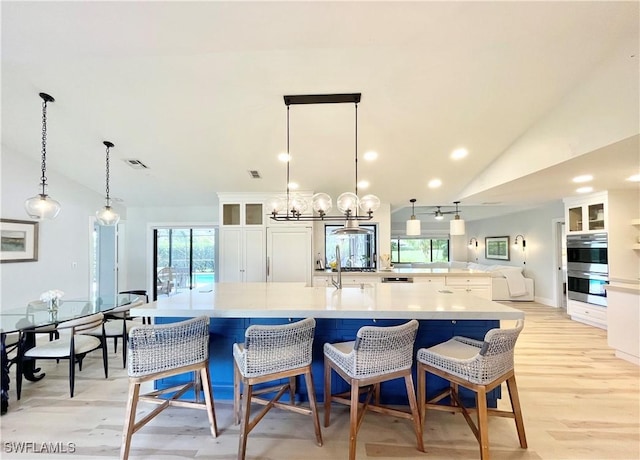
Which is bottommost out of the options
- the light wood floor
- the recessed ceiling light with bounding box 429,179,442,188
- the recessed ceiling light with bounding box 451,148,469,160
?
the light wood floor

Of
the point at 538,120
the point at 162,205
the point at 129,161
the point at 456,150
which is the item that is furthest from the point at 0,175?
the point at 538,120

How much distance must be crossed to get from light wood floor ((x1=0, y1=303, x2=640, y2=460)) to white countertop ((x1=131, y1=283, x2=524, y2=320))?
0.82m

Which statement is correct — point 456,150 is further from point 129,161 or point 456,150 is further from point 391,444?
point 129,161

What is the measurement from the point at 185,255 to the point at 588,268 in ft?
24.0

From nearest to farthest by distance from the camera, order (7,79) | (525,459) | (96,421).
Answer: (525,459) → (96,421) → (7,79)

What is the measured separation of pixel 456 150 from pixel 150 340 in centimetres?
392

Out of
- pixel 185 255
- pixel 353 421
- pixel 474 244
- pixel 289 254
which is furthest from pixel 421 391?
pixel 474 244

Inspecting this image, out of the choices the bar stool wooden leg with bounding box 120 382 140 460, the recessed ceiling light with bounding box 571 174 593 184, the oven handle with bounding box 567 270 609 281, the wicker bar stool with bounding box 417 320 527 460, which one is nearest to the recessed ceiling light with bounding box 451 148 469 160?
the recessed ceiling light with bounding box 571 174 593 184

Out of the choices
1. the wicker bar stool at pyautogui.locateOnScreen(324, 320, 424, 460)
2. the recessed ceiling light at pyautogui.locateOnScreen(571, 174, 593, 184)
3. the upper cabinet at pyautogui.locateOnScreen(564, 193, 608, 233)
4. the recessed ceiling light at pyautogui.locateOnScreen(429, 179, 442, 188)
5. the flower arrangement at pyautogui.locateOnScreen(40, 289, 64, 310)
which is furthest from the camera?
the recessed ceiling light at pyautogui.locateOnScreen(429, 179, 442, 188)

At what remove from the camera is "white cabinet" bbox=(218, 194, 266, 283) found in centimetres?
529

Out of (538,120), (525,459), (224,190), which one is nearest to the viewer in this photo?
(525,459)

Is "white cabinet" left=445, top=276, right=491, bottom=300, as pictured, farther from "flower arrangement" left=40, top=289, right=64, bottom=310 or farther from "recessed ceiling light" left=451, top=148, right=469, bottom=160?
"flower arrangement" left=40, top=289, right=64, bottom=310

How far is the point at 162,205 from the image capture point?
6211 millimetres

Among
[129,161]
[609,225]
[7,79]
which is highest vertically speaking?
[7,79]
